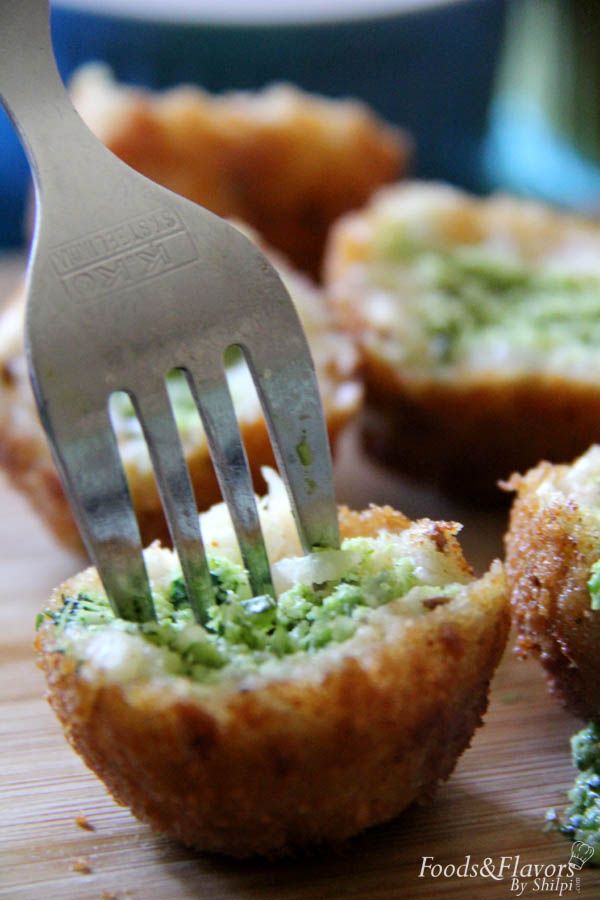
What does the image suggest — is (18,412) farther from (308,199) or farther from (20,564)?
(308,199)

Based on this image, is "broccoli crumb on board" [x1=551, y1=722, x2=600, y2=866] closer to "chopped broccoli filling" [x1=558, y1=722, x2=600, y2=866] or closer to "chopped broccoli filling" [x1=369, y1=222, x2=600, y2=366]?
"chopped broccoli filling" [x1=558, y1=722, x2=600, y2=866]

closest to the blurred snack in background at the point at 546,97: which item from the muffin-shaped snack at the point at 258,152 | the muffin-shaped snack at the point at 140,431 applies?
the muffin-shaped snack at the point at 258,152

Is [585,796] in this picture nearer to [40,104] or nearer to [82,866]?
[82,866]

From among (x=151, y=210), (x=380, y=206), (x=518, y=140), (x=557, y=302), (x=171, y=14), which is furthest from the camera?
(x=518, y=140)

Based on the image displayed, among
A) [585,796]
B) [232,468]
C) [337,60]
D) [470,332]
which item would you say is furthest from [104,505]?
[337,60]

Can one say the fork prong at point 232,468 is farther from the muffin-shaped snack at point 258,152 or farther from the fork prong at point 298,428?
the muffin-shaped snack at point 258,152

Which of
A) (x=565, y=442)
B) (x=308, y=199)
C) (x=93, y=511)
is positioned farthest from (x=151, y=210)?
(x=308, y=199)
